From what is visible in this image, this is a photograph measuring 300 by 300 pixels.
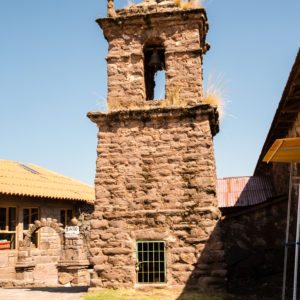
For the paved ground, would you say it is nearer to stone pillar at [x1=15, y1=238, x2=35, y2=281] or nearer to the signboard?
the signboard

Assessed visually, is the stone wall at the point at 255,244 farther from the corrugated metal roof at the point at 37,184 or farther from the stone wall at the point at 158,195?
the corrugated metal roof at the point at 37,184

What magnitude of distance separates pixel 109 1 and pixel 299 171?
6569mm

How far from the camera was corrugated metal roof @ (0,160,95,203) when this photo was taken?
58.2 ft

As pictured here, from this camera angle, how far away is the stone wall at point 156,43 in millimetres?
10930

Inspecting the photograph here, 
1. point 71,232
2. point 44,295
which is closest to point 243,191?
point 71,232

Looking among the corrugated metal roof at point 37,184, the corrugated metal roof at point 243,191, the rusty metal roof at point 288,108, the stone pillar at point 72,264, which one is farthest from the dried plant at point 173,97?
the corrugated metal roof at point 37,184

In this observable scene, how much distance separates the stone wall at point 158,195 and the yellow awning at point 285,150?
105 inches

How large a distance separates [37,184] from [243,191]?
9107mm

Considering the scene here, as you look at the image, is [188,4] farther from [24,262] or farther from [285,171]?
[24,262]

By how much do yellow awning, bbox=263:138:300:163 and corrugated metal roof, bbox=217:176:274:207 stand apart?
7115 millimetres

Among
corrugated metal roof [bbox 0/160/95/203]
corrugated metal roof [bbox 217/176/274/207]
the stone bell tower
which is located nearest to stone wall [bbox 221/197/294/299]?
the stone bell tower

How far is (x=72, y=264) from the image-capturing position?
47.9ft

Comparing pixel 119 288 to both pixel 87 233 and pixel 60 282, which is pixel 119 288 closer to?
pixel 60 282

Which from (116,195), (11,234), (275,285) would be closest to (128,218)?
(116,195)
